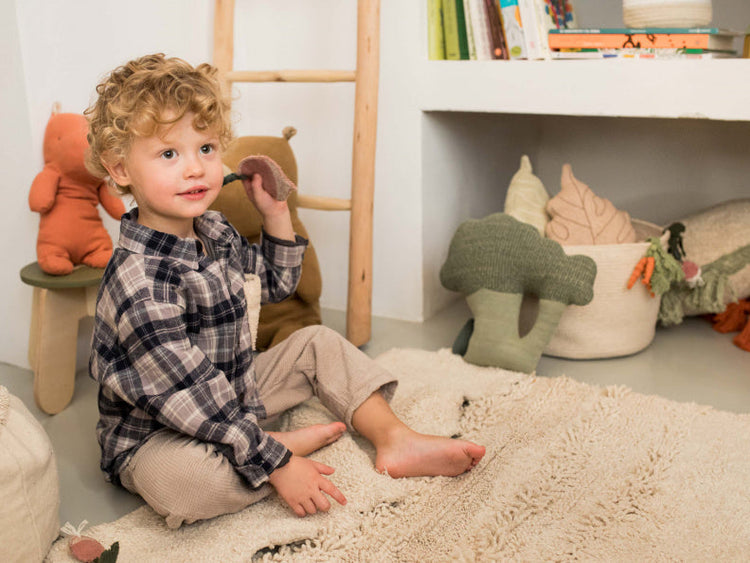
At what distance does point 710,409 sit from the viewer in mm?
1277

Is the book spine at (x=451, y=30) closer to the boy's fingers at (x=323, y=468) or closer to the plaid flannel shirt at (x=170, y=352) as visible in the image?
the plaid flannel shirt at (x=170, y=352)

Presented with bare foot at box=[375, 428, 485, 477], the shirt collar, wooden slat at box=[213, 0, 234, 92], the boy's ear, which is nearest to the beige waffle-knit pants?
bare foot at box=[375, 428, 485, 477]

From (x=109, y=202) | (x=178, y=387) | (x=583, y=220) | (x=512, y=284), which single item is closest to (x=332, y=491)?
(x=178, y=387)

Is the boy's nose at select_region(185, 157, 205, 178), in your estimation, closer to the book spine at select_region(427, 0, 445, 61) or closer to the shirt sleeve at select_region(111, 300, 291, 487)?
the shirt sleeve at select_region(111, 300, 291, 487)

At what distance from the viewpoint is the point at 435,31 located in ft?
5.43

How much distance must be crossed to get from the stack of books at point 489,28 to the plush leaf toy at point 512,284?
0.38 metres

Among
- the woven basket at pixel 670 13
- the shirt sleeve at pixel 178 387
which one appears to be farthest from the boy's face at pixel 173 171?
the woven basket at pixel 670 13

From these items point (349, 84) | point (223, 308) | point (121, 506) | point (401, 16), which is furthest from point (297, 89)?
point (121, 506)

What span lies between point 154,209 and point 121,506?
1.42ft

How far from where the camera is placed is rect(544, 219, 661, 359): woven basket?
1.49m

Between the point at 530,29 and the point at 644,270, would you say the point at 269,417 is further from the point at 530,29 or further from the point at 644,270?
the point at 530,29

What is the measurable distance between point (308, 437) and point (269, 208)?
1.21 ft

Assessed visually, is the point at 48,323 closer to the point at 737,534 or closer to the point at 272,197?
the point at 272,197

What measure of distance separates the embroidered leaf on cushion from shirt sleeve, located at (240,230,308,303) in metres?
0.59
